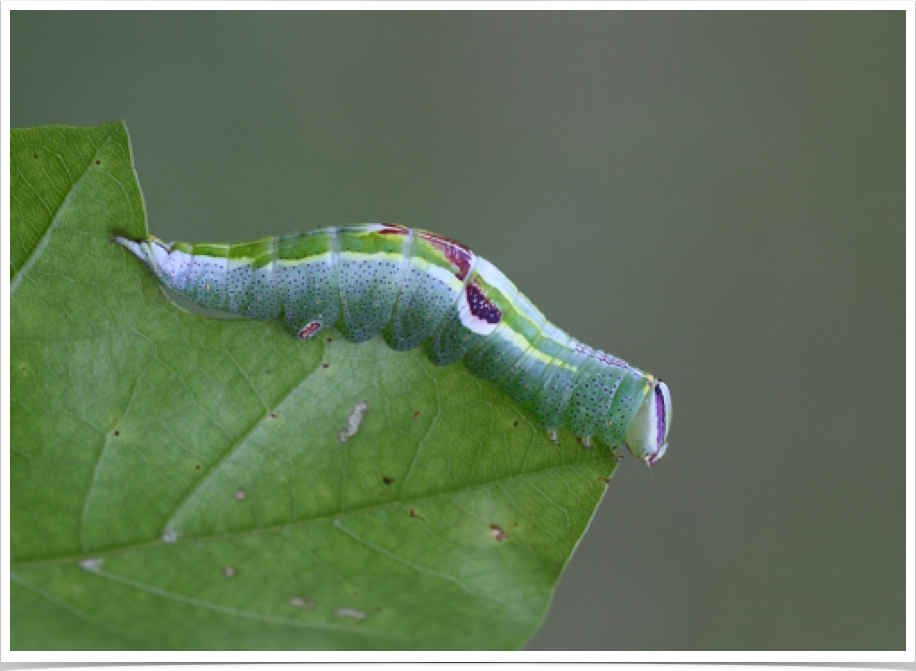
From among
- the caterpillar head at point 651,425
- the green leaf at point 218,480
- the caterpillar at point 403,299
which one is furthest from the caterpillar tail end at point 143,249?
the caterpillar head at point 651,425

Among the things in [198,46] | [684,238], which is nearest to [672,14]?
[684,238]

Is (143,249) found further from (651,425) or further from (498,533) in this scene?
(651,425)

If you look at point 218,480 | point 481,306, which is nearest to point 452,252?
point 481,306

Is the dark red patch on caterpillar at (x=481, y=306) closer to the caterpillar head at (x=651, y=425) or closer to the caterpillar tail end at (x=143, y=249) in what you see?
the caterpillar head at (x=651, y=425)

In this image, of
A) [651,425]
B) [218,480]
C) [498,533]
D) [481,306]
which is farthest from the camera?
[651,425]

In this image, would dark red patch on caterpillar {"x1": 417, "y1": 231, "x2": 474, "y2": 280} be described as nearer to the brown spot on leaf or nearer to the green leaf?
the green leaf

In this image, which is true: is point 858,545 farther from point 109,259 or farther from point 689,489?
point 109,259

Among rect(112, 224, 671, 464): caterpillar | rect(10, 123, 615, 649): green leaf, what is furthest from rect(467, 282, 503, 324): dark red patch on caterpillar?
rect(10, 123, 615, 649): green leaf
